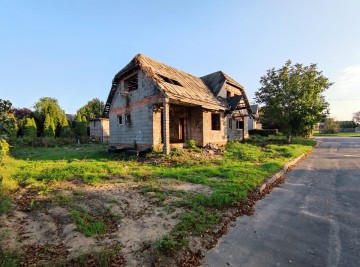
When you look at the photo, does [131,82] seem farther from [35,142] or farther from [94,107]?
[94,107]

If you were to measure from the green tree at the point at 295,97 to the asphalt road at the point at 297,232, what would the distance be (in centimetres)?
1587

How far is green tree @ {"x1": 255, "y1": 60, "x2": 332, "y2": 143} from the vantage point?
21047 millimetres

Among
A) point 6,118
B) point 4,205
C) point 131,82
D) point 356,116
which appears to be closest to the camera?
point 6,118

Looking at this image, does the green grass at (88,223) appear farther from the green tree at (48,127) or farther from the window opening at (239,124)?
the green tree at (48,127)

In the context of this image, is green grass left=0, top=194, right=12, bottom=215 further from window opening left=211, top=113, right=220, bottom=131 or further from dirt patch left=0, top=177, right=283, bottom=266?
window opening left=211, top=113, right=220, bottom=131

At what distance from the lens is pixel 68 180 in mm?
8203

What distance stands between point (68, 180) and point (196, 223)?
6.17m

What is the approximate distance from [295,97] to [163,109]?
16025 millimetres

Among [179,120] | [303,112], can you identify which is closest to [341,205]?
[179,120]

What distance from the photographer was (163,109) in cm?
1275

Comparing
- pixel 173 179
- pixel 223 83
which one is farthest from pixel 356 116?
pixel 173 179

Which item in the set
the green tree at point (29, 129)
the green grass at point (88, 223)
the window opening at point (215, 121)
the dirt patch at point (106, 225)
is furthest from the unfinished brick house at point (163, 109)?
the green tree at point (29, 129)

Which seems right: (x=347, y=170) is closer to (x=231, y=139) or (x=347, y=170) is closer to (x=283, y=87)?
(x=231, y=139)

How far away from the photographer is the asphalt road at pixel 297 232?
3.39m
